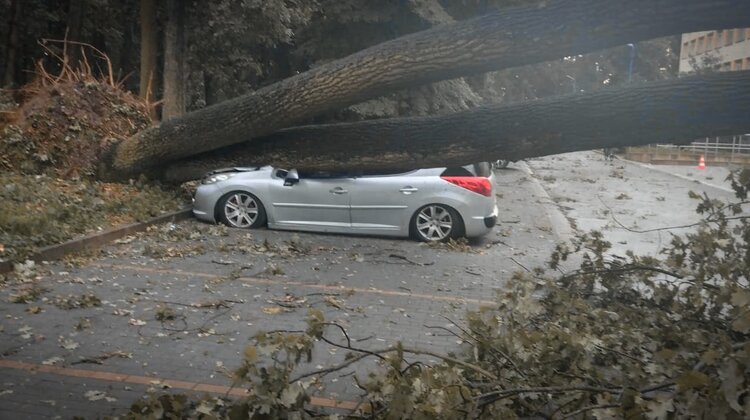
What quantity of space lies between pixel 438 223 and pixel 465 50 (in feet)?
13.6

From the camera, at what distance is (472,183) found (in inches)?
425

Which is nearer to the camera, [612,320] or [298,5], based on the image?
[612,320]

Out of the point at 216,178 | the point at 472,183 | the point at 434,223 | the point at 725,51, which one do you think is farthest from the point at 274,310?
the point at 725,51

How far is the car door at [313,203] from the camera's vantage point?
11.1 m

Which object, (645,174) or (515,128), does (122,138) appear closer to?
(515,128)

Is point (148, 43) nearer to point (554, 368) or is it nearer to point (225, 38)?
point (225, 38)

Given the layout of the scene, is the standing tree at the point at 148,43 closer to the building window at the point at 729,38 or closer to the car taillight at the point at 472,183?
the car taillight at the point at 472,183

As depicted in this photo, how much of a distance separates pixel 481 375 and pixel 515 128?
4438 millimetres

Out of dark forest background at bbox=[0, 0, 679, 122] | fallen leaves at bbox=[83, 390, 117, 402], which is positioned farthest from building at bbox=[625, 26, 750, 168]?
fallen leaves at bbox=[83, 390, 117, 402]

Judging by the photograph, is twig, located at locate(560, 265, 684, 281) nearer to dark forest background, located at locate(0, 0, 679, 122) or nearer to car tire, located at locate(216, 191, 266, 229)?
car tire, located at locate(216, 191, 266, 229)

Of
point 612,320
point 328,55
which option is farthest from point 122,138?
point 612,320

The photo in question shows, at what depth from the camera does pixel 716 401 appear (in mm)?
2797

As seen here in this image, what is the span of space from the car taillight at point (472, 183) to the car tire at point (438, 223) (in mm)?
405

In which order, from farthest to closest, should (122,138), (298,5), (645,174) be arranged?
(645,174) → (298,5) → (122,138)
